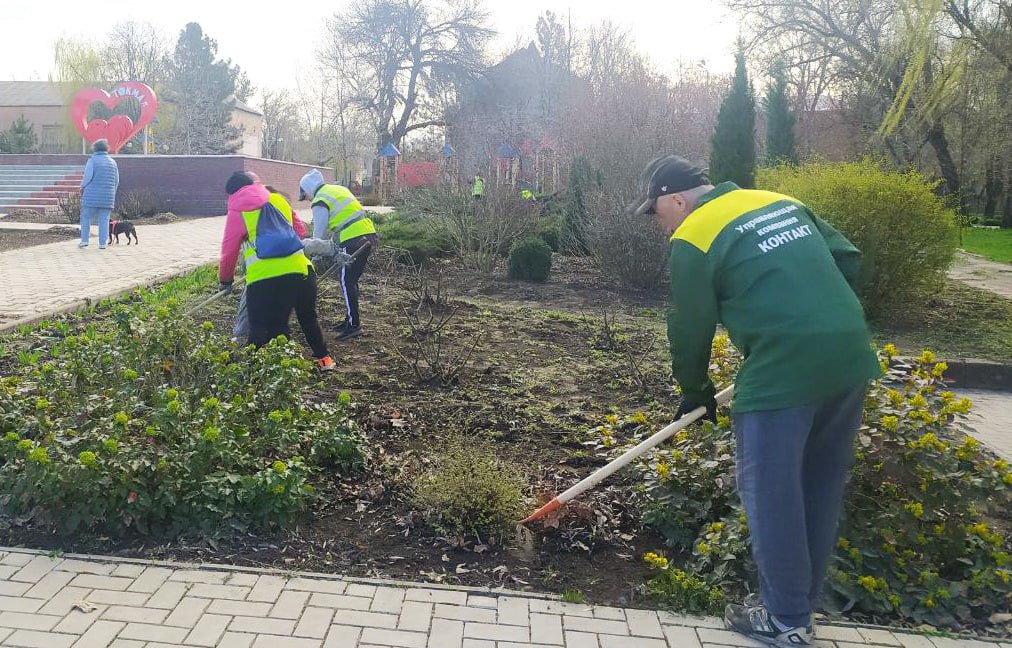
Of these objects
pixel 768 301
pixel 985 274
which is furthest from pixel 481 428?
pixel 985 274

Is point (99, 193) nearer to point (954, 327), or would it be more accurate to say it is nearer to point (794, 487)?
point (954, 327)

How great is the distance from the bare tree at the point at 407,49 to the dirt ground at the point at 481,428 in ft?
111

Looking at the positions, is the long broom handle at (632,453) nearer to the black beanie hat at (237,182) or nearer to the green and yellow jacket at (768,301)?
the green and yellow jacket at (768,301)

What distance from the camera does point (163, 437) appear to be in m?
3.53

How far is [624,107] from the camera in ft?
44.9

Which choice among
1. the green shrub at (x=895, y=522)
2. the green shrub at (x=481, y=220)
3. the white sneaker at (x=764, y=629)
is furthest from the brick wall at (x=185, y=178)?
the white sneaker at (x=764, y=629)

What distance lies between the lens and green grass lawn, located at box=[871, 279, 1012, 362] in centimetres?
732

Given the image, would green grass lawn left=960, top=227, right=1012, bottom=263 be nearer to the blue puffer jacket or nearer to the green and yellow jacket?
the green and yellow jacket

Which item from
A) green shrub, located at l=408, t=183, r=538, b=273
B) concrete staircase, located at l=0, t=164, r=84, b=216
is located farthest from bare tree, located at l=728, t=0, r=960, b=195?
concrete staircase, located at l=0, t=164, r=84, b=216

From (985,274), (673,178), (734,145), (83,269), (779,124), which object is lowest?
(83,269)

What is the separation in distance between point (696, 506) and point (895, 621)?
0.83 metres

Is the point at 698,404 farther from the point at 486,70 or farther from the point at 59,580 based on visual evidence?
the point at 486,70

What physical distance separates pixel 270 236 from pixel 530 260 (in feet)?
19.6

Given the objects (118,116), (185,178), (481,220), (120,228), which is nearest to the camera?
(481,220)
